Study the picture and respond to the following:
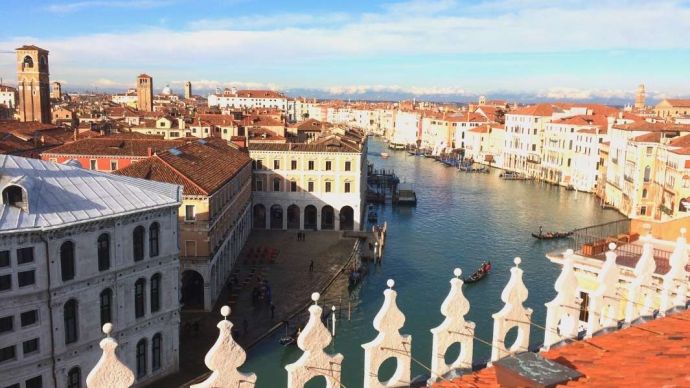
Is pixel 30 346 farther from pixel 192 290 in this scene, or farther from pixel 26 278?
pixel 192 290

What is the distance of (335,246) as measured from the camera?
42219mm

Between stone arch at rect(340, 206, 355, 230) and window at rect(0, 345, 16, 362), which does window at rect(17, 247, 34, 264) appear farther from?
stone arch at rect(340, 206, 355, 230)

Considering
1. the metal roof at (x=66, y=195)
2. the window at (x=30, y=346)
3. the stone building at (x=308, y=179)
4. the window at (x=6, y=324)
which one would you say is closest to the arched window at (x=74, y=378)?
the window at (x=30, y=346)

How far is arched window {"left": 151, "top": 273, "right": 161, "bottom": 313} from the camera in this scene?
2112cm

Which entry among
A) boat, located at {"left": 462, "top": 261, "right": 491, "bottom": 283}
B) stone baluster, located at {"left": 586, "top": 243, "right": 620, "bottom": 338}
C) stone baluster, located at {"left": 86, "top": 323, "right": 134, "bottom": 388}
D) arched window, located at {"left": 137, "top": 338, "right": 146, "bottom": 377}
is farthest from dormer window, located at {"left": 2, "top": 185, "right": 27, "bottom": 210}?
boat, located at {"left": 462, "top": 261, "right": 491, "bottom": 283}

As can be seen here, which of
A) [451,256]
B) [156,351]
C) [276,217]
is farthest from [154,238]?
[276,217]

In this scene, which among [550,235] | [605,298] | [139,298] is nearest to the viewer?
[605,298]

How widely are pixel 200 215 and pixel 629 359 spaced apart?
78.6ft

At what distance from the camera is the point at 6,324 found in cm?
1666

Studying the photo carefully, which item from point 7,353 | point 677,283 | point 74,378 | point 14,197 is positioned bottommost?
point 74,378

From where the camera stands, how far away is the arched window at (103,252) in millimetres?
18859

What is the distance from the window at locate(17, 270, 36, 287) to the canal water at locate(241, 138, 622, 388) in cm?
897

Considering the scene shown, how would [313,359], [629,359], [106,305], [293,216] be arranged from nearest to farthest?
[313,359] → [629,359] → [106,305] → [293,216]

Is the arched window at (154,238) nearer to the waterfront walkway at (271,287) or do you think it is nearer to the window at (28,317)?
the window at (28,317)
